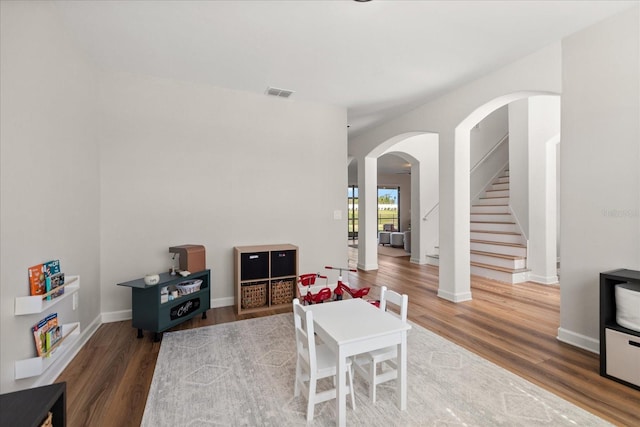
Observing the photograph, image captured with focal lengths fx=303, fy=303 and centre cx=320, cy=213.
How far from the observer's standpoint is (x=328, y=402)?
6.52ft

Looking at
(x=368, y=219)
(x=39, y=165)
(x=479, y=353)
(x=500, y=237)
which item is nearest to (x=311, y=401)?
(x=479, y=353)

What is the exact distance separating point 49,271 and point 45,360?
598mm

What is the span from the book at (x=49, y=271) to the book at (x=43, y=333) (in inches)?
7.3

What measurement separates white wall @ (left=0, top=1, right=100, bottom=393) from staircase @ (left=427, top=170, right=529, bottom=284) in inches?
233

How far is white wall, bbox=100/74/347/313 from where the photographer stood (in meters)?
3.48

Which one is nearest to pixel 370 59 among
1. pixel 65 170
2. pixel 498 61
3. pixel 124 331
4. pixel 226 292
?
pixel 498 61

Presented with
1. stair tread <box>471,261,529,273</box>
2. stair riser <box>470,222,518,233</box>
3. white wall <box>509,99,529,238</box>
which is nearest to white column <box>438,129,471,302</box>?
stair tread <box>471,261,529,273</box>

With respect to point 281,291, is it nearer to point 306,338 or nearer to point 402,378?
point 306,338

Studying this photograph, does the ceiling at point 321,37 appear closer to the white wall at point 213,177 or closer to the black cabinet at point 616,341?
the white wall at point 213,177

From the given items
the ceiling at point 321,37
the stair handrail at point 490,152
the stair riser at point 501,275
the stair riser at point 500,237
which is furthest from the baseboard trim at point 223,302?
the stair handrail at point 490,152

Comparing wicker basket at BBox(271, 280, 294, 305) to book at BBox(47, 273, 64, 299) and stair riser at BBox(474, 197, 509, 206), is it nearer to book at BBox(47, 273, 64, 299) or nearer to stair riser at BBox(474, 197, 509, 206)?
book at BBox(47, 273, 64, 299)

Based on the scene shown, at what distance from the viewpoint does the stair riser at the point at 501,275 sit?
5023mm

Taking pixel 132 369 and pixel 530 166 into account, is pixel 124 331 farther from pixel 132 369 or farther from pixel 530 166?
pixel 530 166

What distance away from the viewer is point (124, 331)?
3191 mm
